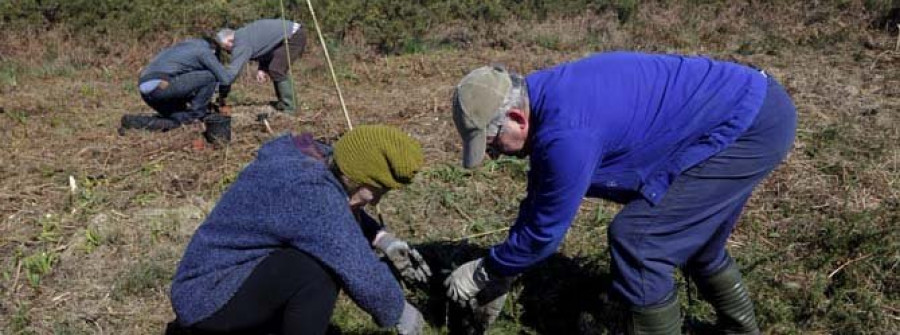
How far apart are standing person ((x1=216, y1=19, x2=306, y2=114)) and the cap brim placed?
4.86 meters

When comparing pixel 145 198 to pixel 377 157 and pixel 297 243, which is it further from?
pixel 377 157

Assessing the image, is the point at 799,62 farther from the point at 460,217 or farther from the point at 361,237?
the point at 361,237

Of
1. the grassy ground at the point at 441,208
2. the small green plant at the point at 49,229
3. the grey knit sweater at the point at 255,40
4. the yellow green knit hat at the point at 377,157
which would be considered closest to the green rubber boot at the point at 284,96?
the grassy ground at the point at 441,208

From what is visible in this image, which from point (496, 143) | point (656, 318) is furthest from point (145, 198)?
point (656, 318)

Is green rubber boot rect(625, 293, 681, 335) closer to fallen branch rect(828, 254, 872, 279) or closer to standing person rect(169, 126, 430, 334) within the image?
standing person rect(169, 126, 430, 334)

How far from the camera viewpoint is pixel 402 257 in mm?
2979

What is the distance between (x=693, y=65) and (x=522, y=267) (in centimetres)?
78

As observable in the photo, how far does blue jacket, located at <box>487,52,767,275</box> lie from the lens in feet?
7.29

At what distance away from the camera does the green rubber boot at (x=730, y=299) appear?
2.92 m

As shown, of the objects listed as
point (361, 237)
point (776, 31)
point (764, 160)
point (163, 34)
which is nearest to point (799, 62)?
point (776, 31)

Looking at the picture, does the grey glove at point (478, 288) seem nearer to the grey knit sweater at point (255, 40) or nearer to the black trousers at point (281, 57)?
the grey knit sweater at point (255, 40)

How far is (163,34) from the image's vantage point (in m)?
11.4

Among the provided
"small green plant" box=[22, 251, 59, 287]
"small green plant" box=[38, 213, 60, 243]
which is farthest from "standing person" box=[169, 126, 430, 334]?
"small green plant" box=[38, 213, 60, 243]

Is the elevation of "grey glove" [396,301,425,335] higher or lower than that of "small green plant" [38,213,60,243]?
higher
